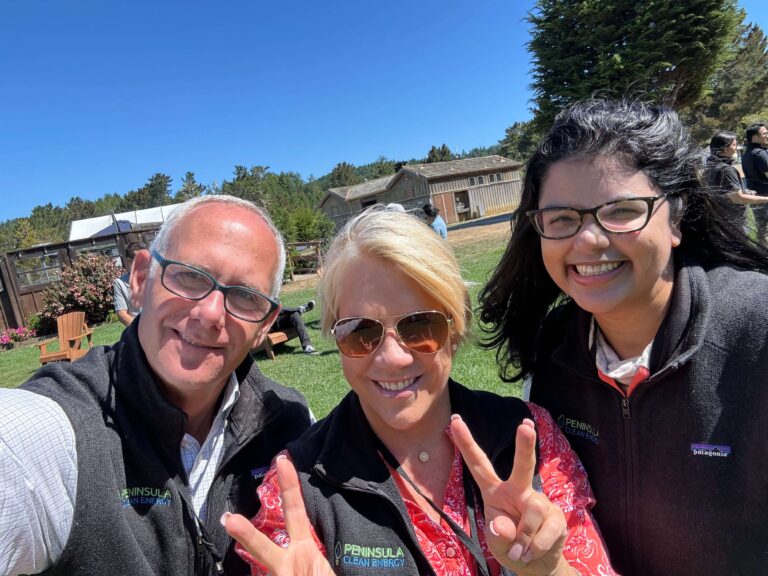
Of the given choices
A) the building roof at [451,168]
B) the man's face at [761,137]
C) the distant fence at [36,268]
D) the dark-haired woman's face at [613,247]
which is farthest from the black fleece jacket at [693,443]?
the building roof at [451,168]

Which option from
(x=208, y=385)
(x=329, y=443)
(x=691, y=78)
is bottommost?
(x=329, y=443)

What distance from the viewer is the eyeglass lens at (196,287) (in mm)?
1874

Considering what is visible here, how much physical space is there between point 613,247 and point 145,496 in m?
1.86

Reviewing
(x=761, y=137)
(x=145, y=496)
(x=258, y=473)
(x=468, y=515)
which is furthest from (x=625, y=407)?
(x=761, y=137)

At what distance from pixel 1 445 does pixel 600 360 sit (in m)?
1.99

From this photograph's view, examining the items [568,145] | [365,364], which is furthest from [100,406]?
[568,145]

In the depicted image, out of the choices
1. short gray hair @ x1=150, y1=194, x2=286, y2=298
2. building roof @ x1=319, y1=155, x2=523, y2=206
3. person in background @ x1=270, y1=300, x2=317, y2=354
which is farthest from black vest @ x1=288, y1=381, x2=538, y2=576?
building roof @ x1=319, y1=155, x2=523, y2=206

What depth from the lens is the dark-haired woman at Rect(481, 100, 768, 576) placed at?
154 cm

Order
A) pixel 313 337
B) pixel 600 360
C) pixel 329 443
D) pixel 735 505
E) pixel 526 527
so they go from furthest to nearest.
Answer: pixel 313 337
pixel 600 360
pixel 329 443
pixel 735 505
pixel 526 527

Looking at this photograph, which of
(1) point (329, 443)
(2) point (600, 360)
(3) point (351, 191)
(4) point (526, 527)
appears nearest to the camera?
(4) point (526, 527)

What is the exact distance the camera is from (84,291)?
18.4m

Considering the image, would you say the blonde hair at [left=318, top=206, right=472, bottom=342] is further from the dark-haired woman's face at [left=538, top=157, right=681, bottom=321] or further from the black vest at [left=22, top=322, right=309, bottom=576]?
the black vest at [left=22, top=322, right=309, bottom=576]

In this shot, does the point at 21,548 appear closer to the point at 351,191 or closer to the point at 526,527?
the point at 526,527

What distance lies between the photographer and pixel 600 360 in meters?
1.83
